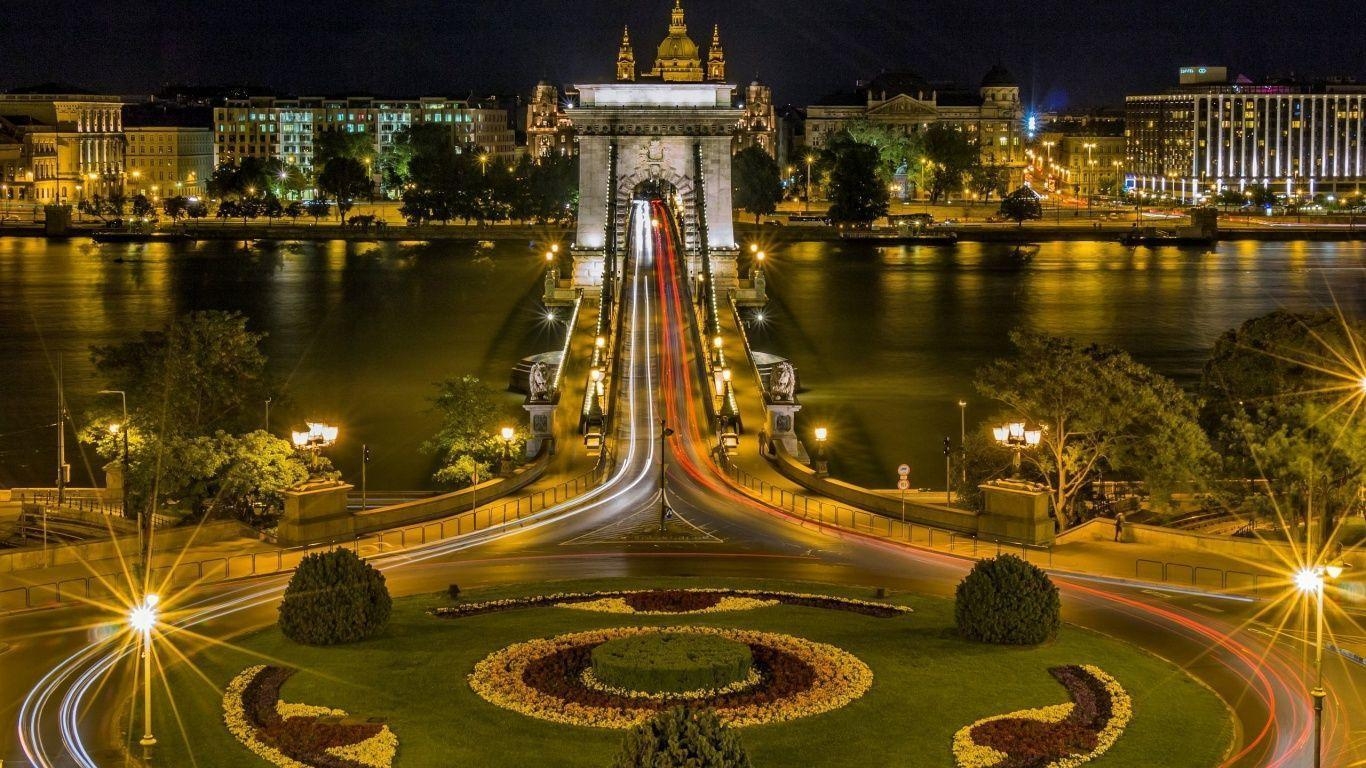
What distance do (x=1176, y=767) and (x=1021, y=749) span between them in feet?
7.28

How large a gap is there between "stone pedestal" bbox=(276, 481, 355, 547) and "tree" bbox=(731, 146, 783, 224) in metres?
151

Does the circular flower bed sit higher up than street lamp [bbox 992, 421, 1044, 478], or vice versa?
street lamp [bbox 992, 421, 1044, 478]

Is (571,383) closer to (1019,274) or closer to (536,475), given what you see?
(536,475)

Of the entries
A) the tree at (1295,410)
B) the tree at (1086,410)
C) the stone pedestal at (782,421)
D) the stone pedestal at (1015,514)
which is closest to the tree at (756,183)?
the stone pedestal at (782,421)

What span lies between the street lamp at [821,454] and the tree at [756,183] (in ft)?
389

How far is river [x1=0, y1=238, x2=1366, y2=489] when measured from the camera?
78000 mm

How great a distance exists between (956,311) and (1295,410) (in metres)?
83.2

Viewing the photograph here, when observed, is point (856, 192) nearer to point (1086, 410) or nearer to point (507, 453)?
point (507, 453)

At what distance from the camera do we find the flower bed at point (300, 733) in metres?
26.8

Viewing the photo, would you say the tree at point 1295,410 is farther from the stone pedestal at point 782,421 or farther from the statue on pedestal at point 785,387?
the statue on pedestal at point 785,387

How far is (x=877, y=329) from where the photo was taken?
11588 centimetres

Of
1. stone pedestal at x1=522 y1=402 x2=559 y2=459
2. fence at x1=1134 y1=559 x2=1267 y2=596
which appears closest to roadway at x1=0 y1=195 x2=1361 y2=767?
fence at x1=1134 y1=559 x2=1267 y2=596

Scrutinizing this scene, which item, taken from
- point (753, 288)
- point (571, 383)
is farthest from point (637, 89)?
point (571, 383)

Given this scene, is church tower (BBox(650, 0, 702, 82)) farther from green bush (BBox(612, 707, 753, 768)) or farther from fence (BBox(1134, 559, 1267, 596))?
green bush (BBox(612, 707, 753, 768))
